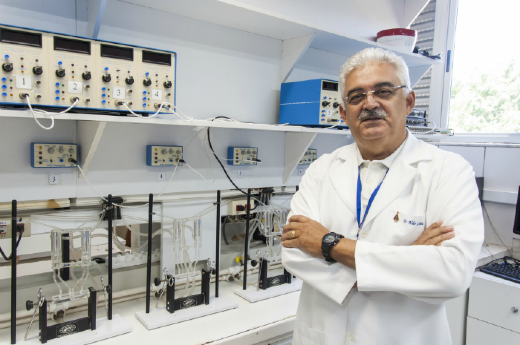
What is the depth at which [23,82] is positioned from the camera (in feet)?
4.22

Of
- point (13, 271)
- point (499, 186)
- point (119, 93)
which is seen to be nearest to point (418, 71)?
point (499, 186)

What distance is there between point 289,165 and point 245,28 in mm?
873

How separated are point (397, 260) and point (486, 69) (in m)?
2.53

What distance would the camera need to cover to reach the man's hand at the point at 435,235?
1093mm

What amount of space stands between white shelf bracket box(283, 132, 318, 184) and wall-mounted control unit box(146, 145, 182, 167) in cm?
75

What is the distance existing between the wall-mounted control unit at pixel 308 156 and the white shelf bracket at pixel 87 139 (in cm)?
135

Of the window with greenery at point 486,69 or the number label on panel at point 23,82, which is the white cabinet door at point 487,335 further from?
the number label on panel at point 23,82

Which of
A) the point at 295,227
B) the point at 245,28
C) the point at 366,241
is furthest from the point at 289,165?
the point at 366,241

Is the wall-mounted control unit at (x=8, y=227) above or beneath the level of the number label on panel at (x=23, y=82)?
beneath

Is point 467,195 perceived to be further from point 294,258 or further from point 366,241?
point 294,258

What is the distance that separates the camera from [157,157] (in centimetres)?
188

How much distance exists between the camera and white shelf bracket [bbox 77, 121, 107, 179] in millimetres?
1501

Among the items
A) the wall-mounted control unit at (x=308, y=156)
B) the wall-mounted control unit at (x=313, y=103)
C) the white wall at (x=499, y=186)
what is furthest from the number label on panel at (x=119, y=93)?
the white wall at (x=499, y=186)

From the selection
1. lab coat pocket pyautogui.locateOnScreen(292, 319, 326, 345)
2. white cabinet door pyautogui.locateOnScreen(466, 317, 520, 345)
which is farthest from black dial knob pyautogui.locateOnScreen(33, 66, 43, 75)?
white cabinet door pyautogui.locateOnScreen(466, 317, 520, 345)
